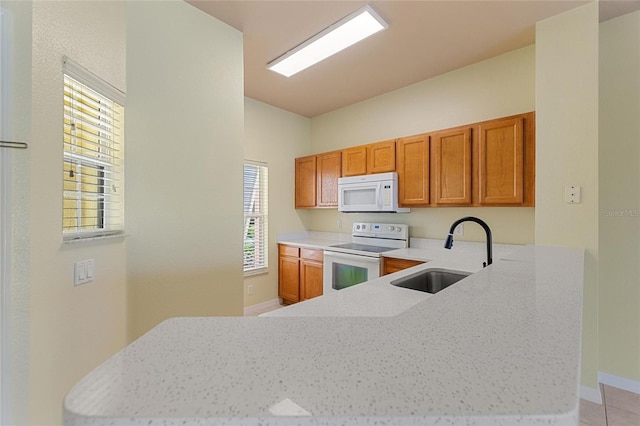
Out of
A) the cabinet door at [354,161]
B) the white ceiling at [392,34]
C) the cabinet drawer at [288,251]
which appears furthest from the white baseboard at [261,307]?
the white ceiling at [392,34]

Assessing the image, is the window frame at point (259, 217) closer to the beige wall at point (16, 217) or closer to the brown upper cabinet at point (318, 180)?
the brown upper cabinet at point (318, 180)

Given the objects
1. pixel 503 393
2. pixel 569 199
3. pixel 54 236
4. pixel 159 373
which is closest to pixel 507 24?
pixel 569 199

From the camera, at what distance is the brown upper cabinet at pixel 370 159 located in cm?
312

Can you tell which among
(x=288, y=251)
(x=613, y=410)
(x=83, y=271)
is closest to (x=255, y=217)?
(x=288, y=251)

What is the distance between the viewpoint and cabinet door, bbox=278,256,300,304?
12.0 ft

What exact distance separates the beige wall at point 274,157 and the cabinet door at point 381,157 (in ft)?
4.36

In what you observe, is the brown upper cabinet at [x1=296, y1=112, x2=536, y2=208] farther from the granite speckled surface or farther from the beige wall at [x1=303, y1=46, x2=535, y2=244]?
the granite speckled surface

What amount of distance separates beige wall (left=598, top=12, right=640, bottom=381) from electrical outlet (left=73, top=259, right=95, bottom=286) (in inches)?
134

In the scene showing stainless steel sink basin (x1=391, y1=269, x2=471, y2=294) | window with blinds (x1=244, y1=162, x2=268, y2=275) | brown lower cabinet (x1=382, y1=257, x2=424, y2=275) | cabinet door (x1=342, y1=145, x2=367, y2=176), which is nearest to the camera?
stainless steel sink basin (x1=391, y1=269, x2=471, y2=294)

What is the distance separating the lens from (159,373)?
397 millimetres

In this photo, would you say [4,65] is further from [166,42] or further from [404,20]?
[404,20]

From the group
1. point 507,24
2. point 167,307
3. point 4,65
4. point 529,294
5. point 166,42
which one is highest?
point 507,24

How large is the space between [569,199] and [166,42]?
115 inches

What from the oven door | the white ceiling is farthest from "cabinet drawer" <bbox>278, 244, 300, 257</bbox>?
the white ceiling
